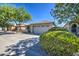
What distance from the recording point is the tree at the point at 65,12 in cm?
350

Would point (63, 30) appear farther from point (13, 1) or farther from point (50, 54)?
point (13, 1)

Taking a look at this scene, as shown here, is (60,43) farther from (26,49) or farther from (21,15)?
(21,15)

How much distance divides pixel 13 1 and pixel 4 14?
0.99 ft

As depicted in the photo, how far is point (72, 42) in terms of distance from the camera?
118 inches

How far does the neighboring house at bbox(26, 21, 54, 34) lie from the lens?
3.51m

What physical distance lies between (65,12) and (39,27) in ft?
1.92

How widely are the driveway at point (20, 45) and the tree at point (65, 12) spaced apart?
0.55 metres

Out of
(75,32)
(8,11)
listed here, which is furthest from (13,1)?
(75,32)

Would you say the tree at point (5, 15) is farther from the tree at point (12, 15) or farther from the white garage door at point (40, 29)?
the white garage door at point (40, 29)

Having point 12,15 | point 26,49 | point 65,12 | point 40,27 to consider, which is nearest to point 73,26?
point 65,12

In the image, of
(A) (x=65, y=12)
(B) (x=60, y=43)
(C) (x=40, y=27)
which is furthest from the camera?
(A) (x=65, y=12)

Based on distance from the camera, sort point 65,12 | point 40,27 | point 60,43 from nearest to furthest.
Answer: point 60,43 < point 40,27 < point 65,12

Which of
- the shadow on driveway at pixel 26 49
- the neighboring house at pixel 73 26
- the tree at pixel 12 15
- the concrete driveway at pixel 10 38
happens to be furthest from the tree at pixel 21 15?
the neighboring house at pixel 73 26

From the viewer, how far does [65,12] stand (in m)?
3.59
